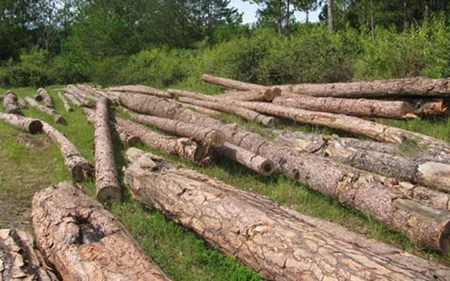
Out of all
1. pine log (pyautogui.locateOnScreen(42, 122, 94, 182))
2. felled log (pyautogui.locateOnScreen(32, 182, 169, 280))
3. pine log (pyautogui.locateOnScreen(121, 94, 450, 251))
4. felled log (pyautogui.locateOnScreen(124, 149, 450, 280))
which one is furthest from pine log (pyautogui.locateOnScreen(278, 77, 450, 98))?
felled log (pyautogui.locateOnScreen(32, 182, 169, 280))

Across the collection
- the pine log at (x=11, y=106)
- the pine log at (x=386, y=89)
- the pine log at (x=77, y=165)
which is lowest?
the pine log at (x=77, y=165)

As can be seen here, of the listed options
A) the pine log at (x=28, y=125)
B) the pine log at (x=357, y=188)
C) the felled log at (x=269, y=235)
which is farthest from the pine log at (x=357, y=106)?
the pine log at (x=28, y=125)

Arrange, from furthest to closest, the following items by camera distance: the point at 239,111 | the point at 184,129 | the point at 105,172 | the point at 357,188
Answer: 1. the point at 239,111
2. the point at 184,129
3. the point at 105,172
4. the point at 357,188

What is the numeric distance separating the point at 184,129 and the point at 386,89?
4.00m

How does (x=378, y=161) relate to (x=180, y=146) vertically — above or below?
below

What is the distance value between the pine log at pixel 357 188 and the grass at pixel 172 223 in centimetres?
15

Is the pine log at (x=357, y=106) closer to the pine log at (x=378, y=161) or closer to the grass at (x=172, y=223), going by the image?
the grass at (x=172, y=223)

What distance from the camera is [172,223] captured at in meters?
4.98

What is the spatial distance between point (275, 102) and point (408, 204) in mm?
6409

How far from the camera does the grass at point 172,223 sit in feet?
14.1

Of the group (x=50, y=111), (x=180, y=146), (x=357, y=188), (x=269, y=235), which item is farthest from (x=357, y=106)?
(x=50, y=111)

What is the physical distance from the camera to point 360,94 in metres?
9.30

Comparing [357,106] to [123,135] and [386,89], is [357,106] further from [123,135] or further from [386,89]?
[123,135]

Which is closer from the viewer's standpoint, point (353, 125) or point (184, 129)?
point (353, 125)
